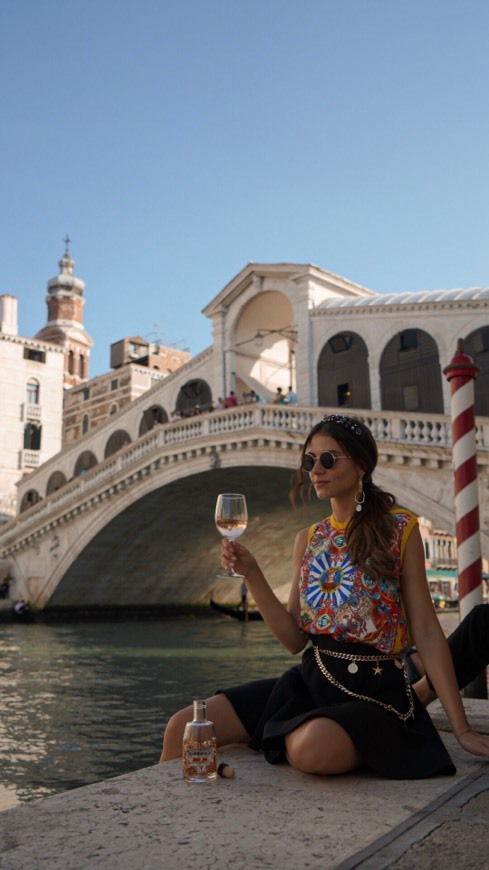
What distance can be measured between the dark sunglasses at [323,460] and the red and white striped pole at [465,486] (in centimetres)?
192

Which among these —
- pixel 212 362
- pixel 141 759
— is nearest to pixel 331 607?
pixel 141 759

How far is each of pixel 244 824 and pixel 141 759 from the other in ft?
11.6

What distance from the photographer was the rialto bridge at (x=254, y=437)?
12.7 meters

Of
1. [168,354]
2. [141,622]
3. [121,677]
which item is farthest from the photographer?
[168,354]

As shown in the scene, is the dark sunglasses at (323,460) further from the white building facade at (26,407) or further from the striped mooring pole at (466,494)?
the white building facade at (26,407)

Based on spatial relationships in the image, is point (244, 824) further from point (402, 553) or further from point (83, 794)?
point (402, 553)

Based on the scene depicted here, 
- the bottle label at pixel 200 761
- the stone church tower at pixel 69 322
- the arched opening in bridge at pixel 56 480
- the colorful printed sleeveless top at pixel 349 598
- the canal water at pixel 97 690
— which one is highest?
the stone church tower at pixel 69 322

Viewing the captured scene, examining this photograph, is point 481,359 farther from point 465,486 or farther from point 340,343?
point 465,486

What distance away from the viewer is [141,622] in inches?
750

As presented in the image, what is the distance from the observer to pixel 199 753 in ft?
5.82

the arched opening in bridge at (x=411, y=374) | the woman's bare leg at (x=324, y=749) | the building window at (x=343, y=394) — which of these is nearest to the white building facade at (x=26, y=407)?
the building window at (x=343, y=394)

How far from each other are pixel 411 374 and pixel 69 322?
28343mm

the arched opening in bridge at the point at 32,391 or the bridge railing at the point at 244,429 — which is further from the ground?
the arched opening in bridge at the point at 32,391

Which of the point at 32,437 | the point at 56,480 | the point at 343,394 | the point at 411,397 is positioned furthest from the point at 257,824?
the point at 32,437
